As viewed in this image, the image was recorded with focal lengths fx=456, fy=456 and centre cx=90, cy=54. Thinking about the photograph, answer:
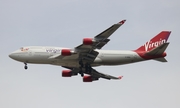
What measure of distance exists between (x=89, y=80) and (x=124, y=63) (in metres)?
10.7

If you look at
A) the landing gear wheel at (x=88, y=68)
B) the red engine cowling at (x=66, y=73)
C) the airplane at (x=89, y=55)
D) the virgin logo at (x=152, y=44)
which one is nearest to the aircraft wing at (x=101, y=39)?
the airplane at (x=89, y=55)

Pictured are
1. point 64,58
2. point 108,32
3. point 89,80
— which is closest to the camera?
point 108,32

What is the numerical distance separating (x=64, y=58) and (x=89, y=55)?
4.43 m

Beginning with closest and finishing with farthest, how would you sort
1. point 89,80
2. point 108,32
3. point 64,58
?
point 108,32 → point 64,58 → point 89,80

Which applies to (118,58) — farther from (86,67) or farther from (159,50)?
(159,50)

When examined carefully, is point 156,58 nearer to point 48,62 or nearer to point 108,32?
point 108,32

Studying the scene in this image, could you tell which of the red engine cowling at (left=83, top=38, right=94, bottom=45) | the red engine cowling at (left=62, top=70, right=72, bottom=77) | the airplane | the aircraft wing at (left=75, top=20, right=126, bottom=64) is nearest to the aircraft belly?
the airplane

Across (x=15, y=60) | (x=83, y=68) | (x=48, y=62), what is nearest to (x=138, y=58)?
(x=83, y=68)

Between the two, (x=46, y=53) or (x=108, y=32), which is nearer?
(x=108, y=32)

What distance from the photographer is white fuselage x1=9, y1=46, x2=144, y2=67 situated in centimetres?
7900

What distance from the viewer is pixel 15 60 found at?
82125mm

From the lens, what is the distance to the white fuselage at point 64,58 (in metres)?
79.0

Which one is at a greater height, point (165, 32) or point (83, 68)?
point (165, 32)

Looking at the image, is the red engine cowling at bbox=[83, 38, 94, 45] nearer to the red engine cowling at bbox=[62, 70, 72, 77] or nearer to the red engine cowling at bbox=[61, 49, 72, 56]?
the red engine cowling at bbox=[61, 49, 72, 56]
